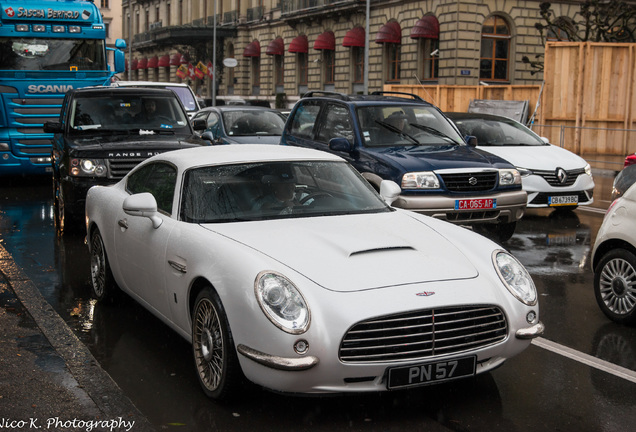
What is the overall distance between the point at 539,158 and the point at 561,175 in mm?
467

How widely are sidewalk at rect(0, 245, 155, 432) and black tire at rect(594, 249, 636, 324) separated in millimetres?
3897

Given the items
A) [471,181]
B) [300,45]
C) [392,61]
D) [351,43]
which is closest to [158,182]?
[471,181]

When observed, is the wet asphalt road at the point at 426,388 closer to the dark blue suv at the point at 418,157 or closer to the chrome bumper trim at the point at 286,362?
the chrome bumper trim at the point at 286,362

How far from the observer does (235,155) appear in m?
5.97

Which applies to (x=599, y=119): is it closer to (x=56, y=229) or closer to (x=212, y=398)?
(x=56, y=229)

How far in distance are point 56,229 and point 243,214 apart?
6.38 meters

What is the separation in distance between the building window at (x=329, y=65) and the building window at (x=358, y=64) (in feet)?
8.19

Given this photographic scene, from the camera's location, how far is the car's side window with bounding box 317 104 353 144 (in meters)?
10.8

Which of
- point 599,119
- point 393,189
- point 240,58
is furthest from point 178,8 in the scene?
point 393,189

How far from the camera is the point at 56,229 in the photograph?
36.4ft

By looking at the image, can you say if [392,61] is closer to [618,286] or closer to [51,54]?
[51,54]

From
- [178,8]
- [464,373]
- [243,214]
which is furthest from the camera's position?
[178,8]

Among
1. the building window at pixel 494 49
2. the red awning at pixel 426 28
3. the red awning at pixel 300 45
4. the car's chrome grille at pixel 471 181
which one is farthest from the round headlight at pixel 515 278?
the red awning at pixel 300 45

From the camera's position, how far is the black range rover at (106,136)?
33.2ft
